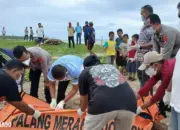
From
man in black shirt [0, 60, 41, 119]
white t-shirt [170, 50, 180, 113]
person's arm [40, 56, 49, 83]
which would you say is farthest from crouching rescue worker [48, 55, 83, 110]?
white t-shirt [170, 50, 180, 113]

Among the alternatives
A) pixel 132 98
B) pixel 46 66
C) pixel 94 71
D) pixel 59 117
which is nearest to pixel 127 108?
pixel 132 98

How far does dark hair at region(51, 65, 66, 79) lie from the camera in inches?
198

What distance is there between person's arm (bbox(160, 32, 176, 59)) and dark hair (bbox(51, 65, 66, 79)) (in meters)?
1.46

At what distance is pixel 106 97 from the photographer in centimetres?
339

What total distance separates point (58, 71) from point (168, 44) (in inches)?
63.9

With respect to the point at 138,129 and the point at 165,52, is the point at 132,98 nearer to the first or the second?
the point at 138,129

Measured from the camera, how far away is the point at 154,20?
16.4 feet

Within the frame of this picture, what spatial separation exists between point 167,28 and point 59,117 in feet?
6.54

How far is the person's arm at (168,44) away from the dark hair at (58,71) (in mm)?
1462

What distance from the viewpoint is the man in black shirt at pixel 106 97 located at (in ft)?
11.2

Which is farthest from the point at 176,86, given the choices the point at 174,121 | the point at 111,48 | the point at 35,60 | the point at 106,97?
the point at 111,48

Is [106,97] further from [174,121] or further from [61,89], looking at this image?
[61,89]

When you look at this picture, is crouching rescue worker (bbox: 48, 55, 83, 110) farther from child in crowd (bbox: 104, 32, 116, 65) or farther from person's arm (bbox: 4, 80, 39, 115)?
child in crowd (bbox: 104, 32, 116, 65)

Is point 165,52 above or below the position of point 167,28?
below
